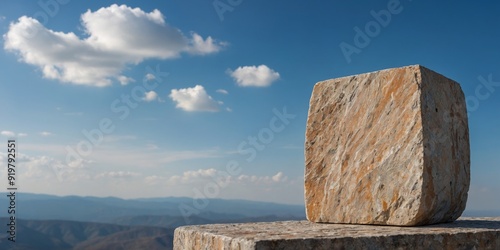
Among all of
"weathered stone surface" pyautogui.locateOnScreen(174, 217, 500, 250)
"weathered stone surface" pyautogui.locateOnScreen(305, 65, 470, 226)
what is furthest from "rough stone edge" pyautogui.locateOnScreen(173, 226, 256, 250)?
"weathered stone surface" pyautogui.locateOnScreen(305, 65, 470, 226)

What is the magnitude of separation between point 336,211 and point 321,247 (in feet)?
3.61

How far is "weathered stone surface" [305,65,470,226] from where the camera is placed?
4.18m

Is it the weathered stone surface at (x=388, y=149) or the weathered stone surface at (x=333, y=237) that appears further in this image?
the weathered stone surface at (x=388, y=149)

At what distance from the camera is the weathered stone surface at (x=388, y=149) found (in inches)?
164

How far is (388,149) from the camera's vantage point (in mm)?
4293

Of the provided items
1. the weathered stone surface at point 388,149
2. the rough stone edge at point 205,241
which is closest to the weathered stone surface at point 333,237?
the rough stone edge at point 205,241

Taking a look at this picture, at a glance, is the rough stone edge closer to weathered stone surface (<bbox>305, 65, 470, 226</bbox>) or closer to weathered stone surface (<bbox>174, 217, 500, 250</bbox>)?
weathered stone surface (<bbox>174, 217, 500, 250</bbox>)

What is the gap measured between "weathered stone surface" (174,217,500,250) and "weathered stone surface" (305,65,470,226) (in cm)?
18

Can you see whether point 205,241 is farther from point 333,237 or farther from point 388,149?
point 388,149

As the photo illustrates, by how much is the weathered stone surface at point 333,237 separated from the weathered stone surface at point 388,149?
184mm

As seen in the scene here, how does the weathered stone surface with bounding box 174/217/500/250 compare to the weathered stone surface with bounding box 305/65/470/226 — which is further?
the weathered stone surface with bounding box 305/65/470/226

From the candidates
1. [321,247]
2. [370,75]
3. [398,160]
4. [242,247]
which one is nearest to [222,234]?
[242,247]

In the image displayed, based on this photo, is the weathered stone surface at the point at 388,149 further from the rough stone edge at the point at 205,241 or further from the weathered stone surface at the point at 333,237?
the rough stone edge at the point at 205,241

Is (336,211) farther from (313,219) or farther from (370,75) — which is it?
(370,75)
